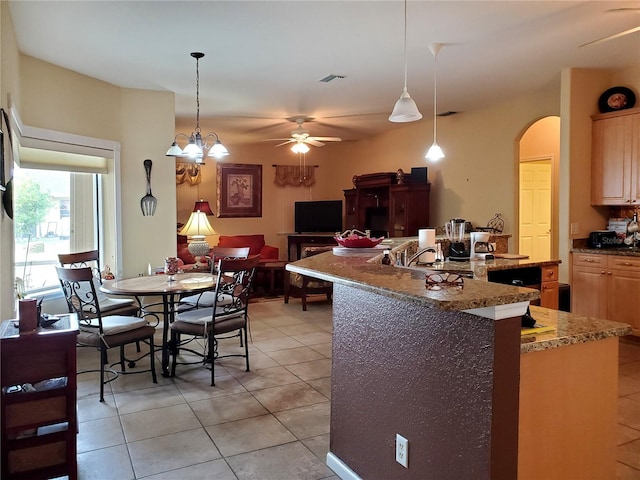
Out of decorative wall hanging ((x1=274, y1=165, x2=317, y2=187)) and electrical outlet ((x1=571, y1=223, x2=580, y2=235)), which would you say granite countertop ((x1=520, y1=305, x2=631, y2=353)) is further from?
decorative wall hanging ((x1=274, y1=165, x2=317, y2=187))

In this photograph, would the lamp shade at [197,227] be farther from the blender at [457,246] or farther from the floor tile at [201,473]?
the floor tile at [201,473]

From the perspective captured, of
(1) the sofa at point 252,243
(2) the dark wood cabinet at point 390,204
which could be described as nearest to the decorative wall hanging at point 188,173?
(1) the sofa at point 252,243

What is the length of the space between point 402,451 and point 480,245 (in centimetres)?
284

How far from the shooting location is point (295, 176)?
9.72m

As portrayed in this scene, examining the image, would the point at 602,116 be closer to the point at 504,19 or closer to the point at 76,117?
the point at 504,19

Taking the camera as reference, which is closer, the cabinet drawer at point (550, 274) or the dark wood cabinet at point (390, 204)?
the cabinet drawer at point (550, 274)

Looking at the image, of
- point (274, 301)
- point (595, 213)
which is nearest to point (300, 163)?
point (274, 301)

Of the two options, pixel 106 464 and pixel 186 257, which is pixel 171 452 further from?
pixel 186 257

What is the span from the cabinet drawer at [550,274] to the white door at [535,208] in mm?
2377

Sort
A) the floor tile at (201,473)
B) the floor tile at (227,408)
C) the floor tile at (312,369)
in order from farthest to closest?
the floor tile at (312,369) < the floor tile at (227,408) < the floor tile at (201,473)

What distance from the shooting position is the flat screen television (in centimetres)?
923

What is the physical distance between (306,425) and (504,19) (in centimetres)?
311

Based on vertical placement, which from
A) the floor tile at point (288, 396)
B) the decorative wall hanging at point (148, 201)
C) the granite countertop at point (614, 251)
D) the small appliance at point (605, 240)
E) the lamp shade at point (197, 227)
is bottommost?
the floor tile at point (288, 396)

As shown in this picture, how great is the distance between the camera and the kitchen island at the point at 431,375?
1.51 metres
